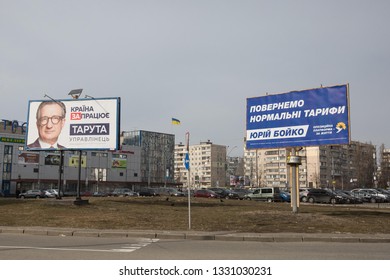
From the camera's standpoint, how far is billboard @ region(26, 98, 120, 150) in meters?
29.6

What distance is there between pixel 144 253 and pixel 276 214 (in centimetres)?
1172

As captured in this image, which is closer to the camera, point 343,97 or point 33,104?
point 343,97

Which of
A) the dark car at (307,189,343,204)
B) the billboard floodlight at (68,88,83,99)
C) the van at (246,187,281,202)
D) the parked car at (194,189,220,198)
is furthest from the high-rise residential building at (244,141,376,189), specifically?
the billboard floodlight at (68,88,83,99)

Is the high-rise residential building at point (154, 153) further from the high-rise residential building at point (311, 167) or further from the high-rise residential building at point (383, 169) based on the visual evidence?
the high-rise residential building at point (383, 169)

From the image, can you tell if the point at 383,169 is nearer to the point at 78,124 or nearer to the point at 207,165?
the point at 207,165

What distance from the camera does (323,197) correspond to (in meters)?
48.7

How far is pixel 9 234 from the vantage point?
16.0 meters

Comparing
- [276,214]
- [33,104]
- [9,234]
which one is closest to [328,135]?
[276,214]

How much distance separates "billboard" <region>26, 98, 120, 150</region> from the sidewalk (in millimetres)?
13359

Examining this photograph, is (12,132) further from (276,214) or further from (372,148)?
(372,148)

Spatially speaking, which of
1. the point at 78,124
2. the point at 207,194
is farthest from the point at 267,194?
the point at 78,124

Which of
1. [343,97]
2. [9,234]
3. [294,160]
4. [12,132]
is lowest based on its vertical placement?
[9,234]

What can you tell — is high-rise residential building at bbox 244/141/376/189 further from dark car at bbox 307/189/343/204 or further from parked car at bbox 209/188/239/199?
dark car at bbox 307/189/343/204
